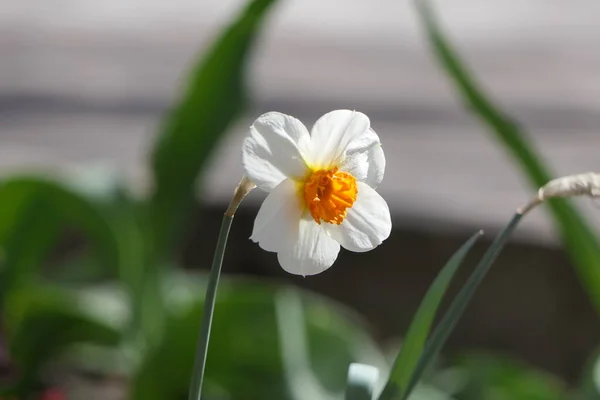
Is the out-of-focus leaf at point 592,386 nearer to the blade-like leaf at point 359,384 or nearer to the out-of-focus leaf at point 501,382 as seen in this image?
the out-of-focus leaf at point 501,382

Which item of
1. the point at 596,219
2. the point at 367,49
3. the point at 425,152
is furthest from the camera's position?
the point at 367,49

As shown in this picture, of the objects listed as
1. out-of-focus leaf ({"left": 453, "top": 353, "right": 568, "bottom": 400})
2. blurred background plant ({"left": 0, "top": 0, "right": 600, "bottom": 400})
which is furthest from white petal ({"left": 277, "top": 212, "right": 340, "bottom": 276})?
out-of-focus leaf ({"left": 453, "top": 353, "right": 568, "bottom": 400})

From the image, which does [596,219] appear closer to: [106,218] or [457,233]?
[457,233]

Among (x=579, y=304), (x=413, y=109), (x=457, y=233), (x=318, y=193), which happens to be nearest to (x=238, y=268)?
(x=457, y=233)

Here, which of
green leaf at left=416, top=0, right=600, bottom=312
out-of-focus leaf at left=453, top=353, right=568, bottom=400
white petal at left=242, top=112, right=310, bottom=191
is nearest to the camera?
white petal at left=242, top=112, right=310, bottom=191

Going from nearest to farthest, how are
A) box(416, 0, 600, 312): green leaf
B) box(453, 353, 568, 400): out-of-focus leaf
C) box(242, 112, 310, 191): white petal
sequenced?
box(242, 112, 310, 191): white petal → box(416, 0, 600, 312): green leaf → box(453, 353, 568, 400): out-of-focus leaf

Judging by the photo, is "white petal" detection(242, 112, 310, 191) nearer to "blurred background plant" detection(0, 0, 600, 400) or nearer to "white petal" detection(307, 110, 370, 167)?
Answer: "white petal" detection(307, 110, 370, 167)
